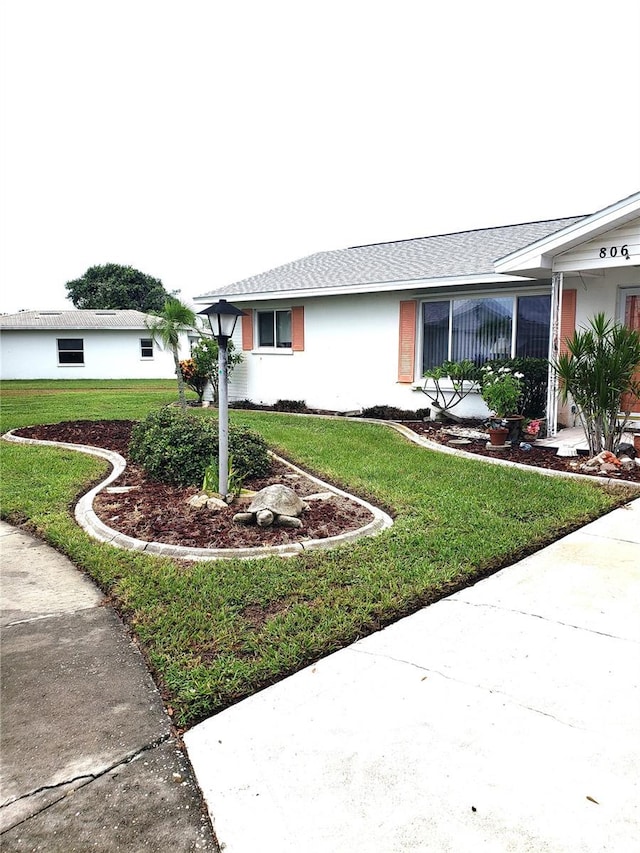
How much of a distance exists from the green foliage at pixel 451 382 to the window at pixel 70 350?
20.4 metres

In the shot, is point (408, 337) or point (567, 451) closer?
point (567, 451)

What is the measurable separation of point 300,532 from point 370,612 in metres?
1.55

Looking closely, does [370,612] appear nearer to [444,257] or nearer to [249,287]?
[444,257]

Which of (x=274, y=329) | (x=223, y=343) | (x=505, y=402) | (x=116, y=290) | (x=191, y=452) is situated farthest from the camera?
(x=116, y=290)

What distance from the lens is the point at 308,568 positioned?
418 centimetres

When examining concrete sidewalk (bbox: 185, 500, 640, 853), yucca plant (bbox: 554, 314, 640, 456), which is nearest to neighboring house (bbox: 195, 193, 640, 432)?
yucca plant (bbox: 554, 314, 640, 456)

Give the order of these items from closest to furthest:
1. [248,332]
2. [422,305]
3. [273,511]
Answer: [273,511] → [422,305] → [248,332]

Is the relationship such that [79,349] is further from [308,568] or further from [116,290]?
[308,568]

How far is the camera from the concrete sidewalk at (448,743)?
1994 millimetres

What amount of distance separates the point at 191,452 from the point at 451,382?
614 centimetres

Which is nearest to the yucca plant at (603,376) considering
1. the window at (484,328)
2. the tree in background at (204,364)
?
the window at (484,328)

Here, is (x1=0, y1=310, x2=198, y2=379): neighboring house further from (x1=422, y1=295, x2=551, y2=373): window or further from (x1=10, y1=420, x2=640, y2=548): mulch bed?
(x1=10, y1=420, x2=640, y2=548): mulch bed

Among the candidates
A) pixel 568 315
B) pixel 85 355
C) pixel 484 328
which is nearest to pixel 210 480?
pixel 568 315

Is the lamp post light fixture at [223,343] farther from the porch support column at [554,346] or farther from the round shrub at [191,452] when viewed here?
the porch support column at [554,346]
